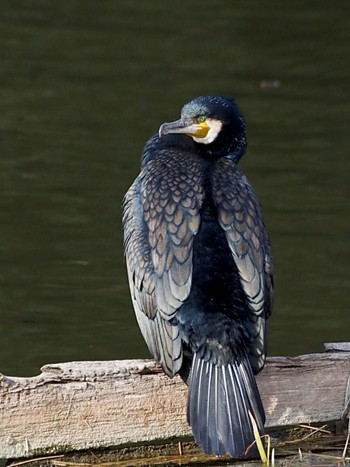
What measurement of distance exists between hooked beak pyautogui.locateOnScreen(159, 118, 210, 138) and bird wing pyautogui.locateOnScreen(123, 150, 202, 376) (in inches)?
6.5

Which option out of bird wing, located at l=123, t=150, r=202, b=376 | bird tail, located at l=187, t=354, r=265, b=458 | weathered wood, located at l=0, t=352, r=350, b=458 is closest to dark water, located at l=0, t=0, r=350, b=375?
bird wing, located at l=123, t=150, r=202, b=376

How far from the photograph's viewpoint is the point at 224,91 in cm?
1288

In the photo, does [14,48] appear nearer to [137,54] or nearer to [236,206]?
[137,54]

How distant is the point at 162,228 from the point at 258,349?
66cm

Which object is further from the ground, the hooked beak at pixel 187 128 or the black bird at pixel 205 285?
the hooked beak at pixel 187 128

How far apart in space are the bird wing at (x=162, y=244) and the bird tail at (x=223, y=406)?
13cm

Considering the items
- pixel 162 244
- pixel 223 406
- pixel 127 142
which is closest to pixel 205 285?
pixel 162 244

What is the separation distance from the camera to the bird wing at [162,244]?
5457 mm

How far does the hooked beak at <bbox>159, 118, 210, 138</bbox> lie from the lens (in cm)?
612

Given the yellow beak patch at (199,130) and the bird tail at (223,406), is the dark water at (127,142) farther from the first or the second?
the bird tail at (223,406)

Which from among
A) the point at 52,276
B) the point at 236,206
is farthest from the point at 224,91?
the point at 236,206

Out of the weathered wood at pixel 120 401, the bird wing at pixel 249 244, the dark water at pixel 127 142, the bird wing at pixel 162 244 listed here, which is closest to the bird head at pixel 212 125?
the bird wing at pixel 162 244

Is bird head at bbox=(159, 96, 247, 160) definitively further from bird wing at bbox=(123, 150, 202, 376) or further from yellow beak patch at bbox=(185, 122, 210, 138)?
bird wing at bbox=(123, 150, 202, 376)

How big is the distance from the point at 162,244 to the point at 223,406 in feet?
2.45
